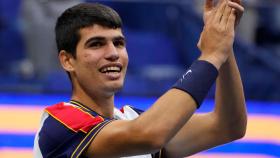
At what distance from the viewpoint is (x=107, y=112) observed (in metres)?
3.31

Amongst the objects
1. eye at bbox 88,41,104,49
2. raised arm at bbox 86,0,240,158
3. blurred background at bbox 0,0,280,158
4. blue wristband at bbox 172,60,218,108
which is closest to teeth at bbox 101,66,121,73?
eye at bbox 88,41,104,49

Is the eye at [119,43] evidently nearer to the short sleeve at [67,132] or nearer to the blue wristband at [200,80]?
the short sleeve at [67,132]

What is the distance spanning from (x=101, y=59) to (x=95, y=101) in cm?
24

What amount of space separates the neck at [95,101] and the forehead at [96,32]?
254 mm

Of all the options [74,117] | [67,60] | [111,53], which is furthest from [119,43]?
[74,117]

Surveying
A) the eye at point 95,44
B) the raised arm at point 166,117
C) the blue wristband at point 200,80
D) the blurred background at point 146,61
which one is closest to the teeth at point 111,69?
the eye at point 95,44

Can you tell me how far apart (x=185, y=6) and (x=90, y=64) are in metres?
6.11

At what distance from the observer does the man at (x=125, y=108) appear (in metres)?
2.68

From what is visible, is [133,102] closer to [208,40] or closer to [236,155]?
[236,155]

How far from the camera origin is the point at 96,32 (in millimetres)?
3141

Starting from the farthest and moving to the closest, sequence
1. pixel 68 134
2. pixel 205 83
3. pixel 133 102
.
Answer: pixel 133 102 < pixel 68 134 < pixel 205 83

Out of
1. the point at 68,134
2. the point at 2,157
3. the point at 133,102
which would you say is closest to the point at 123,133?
the point at 68,134

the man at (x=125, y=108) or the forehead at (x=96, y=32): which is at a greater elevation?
the forehead at (x=96, y=32)

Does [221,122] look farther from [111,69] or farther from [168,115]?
[168,115]
